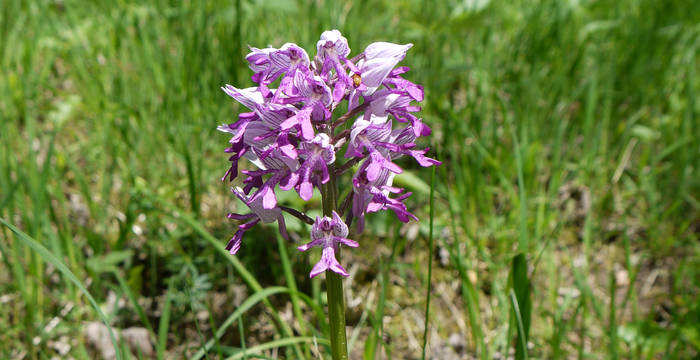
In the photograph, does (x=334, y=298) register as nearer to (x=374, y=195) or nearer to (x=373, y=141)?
(x=374, y=195)

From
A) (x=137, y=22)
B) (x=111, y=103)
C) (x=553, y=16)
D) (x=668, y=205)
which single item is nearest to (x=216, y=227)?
(x=111, y=103)

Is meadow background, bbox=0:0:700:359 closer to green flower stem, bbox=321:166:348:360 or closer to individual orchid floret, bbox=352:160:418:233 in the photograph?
green flower stem, bbox=321:166:348:360

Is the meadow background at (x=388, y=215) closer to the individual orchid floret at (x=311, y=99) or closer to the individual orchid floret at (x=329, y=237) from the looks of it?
the individual orchid floret at (x=329, y=237)

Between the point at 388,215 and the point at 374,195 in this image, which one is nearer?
the point at 374,195

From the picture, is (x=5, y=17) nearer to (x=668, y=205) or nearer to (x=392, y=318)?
(x=392, y=318)

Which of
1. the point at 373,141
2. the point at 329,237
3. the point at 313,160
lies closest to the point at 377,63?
the point at 373,141

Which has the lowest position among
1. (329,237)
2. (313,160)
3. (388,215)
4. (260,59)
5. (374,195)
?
(388,215)
